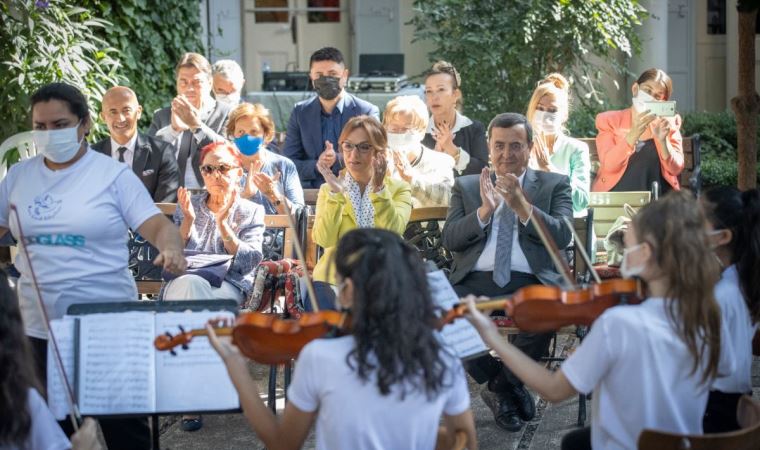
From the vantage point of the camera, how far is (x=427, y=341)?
3.11 meters

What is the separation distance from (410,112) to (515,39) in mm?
3872

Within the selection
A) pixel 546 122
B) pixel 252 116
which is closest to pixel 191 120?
pixel 252 116

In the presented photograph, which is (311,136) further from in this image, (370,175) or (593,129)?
(593,129)

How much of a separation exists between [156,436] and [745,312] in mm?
1949

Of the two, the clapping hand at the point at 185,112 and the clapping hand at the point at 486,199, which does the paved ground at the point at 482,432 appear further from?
the clapping hand at the point at 185,112

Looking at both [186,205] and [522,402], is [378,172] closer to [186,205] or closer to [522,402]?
[186,205]

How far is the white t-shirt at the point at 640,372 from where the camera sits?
316 centimetres

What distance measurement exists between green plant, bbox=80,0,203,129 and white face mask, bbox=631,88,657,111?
426cm

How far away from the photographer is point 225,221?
18.7 ft

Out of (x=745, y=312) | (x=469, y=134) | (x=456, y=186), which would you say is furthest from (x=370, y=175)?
(x=745, y=312)

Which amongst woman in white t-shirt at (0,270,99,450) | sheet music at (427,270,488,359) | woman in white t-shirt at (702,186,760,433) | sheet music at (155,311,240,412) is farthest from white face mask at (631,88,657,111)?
woman in white t-shirt at (0,270,99,450)

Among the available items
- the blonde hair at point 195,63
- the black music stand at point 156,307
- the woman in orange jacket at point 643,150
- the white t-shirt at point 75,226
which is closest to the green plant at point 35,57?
the blonde hair at point 195,63

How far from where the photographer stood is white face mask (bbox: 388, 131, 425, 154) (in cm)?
679

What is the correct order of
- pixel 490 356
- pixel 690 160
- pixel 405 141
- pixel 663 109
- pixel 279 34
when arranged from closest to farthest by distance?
pixel 490 356
pixel 405 141
pixel 663 109
pixel 690 160
pixel 279 34
